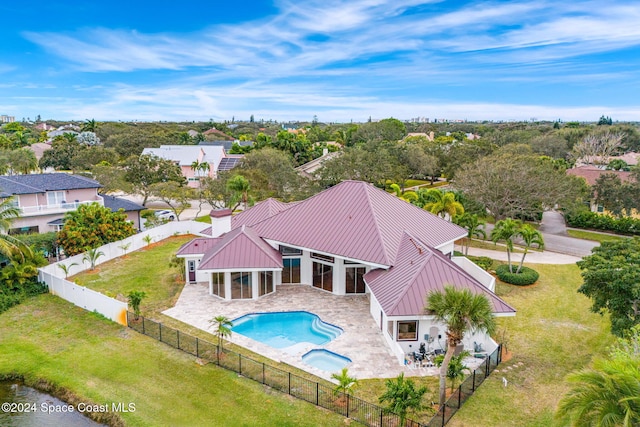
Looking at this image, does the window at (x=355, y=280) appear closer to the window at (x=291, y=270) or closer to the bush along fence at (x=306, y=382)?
the window at (x=291, y=270)

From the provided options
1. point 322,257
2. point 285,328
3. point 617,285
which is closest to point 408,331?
point 285,328

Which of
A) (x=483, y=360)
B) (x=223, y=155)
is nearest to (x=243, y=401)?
(x=483, y=360)

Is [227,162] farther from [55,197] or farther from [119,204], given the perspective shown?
[55,197]

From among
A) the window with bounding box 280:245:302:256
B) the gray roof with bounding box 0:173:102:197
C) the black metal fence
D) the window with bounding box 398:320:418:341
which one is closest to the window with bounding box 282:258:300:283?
the window with bounding box 280:245:302:256

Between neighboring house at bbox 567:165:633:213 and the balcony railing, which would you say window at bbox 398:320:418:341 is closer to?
the balcony railing

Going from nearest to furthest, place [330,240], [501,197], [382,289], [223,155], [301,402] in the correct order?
[301,402]
[382,289]
[330,240]
[501,197]
[223,155]

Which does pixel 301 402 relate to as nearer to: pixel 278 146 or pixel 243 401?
pixel 243 401
